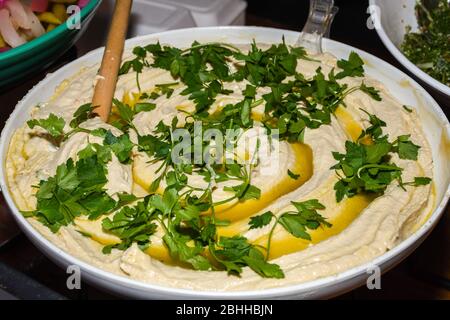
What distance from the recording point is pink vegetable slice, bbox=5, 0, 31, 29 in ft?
4.00

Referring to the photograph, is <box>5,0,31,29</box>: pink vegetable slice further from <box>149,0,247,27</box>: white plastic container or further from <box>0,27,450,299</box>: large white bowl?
<box>149,0,247,27</box>: white plastic container

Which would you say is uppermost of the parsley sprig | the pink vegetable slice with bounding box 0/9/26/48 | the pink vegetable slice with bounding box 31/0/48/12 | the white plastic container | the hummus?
the pink vegetable slice with bounding box 31/0/48/12

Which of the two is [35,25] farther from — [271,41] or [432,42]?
[432,42]

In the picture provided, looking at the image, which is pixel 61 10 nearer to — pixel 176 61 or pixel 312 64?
pixel 176 61

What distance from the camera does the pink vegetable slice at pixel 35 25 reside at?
123 centimetres

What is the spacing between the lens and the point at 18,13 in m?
1.22

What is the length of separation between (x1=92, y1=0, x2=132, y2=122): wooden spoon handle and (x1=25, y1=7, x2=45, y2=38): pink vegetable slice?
14 centimetres

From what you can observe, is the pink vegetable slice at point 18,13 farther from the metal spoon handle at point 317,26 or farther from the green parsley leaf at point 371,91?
the green parsley leaf at point 371,91

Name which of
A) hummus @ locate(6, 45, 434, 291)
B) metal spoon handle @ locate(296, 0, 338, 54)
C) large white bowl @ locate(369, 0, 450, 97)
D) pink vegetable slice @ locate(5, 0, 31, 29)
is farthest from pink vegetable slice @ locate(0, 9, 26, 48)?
large white bowl @ locate(369, 0, 450, 97)

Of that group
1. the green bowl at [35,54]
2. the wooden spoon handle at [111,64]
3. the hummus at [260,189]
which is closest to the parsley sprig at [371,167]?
the hummus at [260,189]

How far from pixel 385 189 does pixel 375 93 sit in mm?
238

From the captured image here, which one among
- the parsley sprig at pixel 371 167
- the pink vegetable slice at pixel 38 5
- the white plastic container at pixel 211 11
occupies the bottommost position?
the white plastic container at pixel 211 11

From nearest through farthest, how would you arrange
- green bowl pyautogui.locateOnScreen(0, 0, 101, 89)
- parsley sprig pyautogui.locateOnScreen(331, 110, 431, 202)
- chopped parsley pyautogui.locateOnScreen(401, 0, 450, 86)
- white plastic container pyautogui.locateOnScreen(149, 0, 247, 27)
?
1. parsley sprig pyautogui.locateOnScreen(331, 110, 431, 202)
2. green bowl pyautogui.locateOnScreen(0, 0, 101, 89)
3. chopped parsley pyautogui.locateOnScreen(401, 0, 450, 86)
4. white plastic container pyautogui.locateOnScreen(149, 0, 247, 27)

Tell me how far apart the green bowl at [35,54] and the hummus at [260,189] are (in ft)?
0.20
